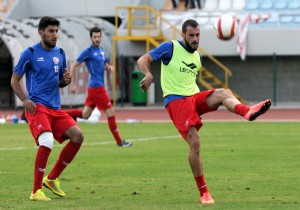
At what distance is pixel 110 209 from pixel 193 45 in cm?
226

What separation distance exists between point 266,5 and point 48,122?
102 feet

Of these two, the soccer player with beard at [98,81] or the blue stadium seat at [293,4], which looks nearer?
the soccer player with beard at [98,81]

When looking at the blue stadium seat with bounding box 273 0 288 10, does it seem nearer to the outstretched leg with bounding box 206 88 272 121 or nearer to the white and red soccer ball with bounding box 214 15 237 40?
the white and red soccer ball with bounding box 214 15 237 40

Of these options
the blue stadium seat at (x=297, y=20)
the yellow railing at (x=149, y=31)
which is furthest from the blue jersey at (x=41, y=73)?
the blue stadium seat at (x=297, y=20)

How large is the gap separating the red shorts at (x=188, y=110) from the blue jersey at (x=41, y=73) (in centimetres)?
161

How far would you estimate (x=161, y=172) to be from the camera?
15.6m

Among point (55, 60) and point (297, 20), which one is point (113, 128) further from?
point (297, 20)

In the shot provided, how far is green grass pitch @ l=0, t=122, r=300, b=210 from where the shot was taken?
11.9 meters

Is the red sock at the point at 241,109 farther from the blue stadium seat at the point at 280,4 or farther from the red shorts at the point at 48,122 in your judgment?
the blue stadium seat at the point at 280,4

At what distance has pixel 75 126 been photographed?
12.6m

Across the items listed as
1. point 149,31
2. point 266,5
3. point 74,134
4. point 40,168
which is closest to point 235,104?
point 74,134

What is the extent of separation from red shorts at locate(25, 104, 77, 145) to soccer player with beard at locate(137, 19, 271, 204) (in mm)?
1429

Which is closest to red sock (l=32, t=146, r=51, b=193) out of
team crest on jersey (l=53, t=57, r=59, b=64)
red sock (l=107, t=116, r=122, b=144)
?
team crest on jersey (l=53, t=57, r=59, b=64)

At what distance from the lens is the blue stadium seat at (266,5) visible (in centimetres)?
4228
